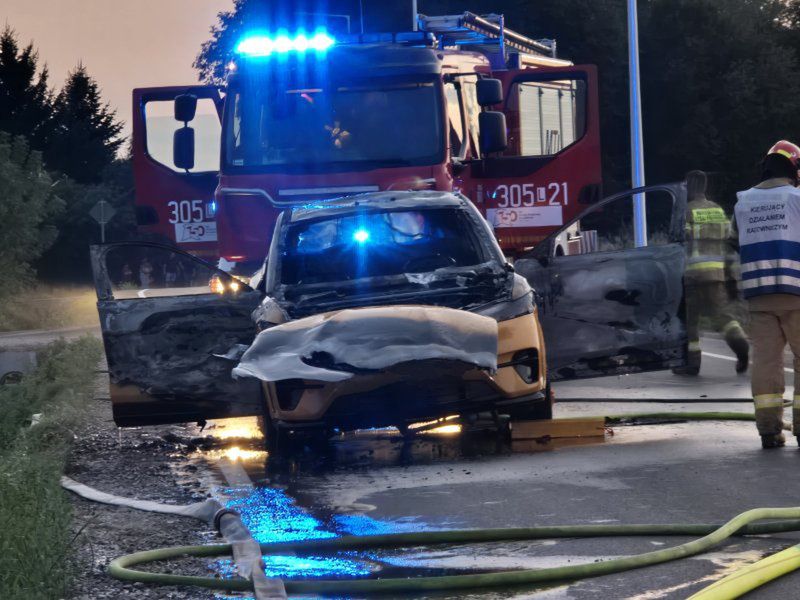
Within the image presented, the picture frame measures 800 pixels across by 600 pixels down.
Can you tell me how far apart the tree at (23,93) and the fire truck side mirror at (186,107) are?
48.9m

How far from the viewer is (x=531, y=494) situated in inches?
318

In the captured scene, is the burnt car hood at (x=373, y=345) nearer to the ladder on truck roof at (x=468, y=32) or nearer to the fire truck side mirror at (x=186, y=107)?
the fire truck side mirror at (x=186, y=107)

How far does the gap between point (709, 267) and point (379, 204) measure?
16.5 ft

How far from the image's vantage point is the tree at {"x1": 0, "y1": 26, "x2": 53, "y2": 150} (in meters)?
63.1

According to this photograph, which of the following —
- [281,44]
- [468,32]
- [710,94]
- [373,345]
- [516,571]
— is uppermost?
[468,32]

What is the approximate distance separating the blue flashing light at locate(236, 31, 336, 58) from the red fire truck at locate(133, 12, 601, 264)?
1 cm

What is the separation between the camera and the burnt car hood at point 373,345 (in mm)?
8961

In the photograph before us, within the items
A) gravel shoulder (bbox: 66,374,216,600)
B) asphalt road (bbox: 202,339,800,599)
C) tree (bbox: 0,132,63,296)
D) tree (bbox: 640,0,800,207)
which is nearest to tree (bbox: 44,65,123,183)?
tree (bbox: 0,132,63,296)

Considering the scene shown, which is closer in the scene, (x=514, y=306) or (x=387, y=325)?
(x=387, y=325)

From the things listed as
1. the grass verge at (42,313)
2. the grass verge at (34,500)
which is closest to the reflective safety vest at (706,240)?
the grass verge at (34,500)

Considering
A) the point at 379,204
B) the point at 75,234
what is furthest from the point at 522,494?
the point at 75,234

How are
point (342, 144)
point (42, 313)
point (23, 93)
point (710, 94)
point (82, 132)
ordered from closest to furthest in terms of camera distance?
point (342, 144) → point (42, 313) → point (710, 94) → point (23, 93) → point (82, 132)

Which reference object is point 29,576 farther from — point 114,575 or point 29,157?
point 29,157

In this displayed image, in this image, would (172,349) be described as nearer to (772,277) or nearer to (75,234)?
(772,277)
